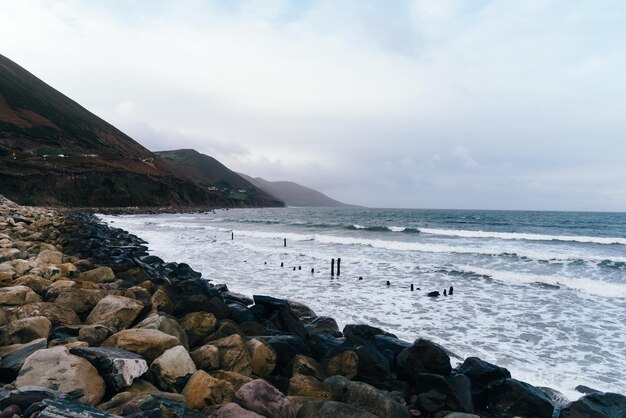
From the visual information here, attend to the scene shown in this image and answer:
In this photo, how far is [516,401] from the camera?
202 inches

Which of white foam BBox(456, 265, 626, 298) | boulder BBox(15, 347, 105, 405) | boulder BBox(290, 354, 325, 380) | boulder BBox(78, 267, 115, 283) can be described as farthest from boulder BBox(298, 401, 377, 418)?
white foam BBox(456, 265, 626, 298)

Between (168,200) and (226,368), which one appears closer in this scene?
(226,368)

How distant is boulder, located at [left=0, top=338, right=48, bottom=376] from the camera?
3691 mm

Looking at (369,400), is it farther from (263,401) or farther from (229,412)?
(229,412)

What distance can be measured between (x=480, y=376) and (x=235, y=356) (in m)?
3.85

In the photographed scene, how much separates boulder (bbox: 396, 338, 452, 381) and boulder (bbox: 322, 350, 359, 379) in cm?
87

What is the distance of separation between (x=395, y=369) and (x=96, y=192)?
8238 cm

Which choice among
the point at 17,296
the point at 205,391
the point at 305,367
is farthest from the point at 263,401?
the point at 17,296

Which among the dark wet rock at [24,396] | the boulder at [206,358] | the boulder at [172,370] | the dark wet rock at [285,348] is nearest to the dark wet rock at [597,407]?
the dark wet rock at [285,348]

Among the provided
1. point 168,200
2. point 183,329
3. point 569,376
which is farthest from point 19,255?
A: point 168,200

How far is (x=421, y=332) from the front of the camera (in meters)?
9.67

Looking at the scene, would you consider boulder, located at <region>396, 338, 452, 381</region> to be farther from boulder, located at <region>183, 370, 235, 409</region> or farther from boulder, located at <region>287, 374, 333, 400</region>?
boulder, located at <region>183, 370, 235, 409</region>

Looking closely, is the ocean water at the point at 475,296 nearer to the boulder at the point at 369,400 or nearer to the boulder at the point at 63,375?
the boulder at the point at 369,400

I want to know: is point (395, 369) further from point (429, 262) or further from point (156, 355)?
point (429, 262)
